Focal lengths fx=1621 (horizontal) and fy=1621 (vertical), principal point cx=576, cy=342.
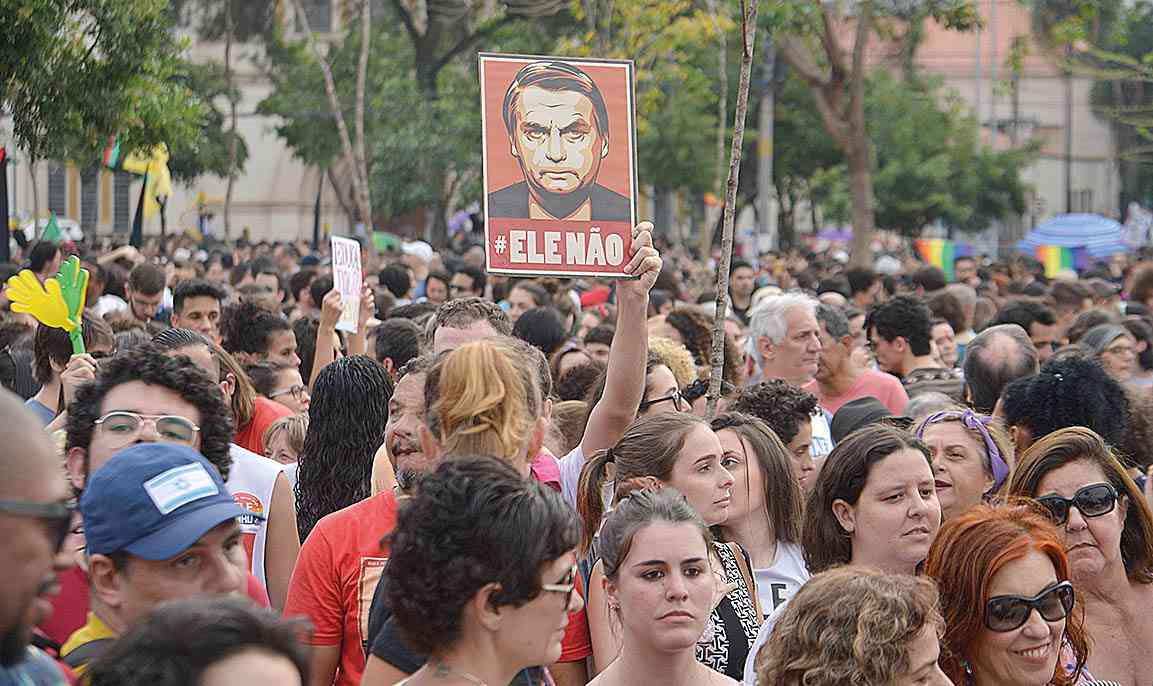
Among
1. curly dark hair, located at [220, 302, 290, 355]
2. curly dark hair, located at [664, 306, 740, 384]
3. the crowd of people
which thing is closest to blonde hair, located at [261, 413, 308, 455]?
the crowd of people

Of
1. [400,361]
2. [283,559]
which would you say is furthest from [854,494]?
[400,361]

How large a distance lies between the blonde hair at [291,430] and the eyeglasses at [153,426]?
189 centimetres

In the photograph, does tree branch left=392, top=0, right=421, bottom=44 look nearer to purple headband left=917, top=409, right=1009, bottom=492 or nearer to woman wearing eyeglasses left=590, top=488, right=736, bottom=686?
purple headband left=917, top=409, right=1009, bottom=492

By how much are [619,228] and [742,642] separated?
1.46 m

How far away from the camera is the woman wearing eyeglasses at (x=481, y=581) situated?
10.6 feet

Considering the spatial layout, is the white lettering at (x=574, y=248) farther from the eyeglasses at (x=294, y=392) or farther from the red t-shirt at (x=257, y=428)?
the eyeglasses at (x=294, y=392)

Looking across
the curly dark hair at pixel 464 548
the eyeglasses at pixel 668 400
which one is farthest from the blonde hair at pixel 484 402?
the eyeglasses at pixel 668 400

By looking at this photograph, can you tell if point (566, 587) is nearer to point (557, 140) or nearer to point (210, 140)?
point (557, 140)

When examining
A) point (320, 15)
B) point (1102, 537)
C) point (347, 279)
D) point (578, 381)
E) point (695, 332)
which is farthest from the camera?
point (320, 15)

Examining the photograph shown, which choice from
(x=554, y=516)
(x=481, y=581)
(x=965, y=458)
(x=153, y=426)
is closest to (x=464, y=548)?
(x=481, y=581)

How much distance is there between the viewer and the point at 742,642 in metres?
4.69

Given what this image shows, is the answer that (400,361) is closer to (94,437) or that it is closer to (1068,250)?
(94,437)

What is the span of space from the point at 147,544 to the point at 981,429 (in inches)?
141

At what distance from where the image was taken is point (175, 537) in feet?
10.7
